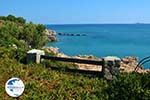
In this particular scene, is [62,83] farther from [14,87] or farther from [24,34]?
[24,34]

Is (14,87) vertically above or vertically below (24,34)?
above

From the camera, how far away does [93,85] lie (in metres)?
17.2

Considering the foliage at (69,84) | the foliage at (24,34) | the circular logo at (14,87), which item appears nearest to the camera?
the circular logo at (14,87)

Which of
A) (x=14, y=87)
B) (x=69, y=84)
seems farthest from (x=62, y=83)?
(x=14, y=87)

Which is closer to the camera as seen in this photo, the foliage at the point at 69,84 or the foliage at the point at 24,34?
the foliage at the point at 69,84

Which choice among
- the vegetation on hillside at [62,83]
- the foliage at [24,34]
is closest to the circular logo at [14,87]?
the vegetation on hillside at [62,83]

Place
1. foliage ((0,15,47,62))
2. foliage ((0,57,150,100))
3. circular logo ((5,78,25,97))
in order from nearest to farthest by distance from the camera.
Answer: circular logo ((5,78,25,97)), foliage ((0,57,150,100)), foliage ((0,15,47,62))

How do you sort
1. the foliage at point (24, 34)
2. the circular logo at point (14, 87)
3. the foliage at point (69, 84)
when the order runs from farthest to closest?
the foliage at point (24, 34) < the foliage at point (69, 84) < the circular logo at point (14, 87)

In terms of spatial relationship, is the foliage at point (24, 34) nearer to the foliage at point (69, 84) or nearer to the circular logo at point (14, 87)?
the foliage at point (69, 84)

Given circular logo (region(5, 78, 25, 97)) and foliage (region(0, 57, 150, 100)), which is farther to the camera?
foliage (region(0, 57, 150, 100))

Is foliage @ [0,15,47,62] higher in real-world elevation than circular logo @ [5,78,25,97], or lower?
lower

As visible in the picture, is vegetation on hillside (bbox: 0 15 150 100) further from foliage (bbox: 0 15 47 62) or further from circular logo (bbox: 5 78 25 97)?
foliage (bbox: 0 15 47 62)

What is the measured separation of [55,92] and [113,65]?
3.25 m

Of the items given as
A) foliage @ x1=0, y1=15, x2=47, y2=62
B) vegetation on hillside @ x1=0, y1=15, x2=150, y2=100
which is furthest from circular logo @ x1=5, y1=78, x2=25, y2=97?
foliage @ x1=0, y1=15, x2=47, y2=62
